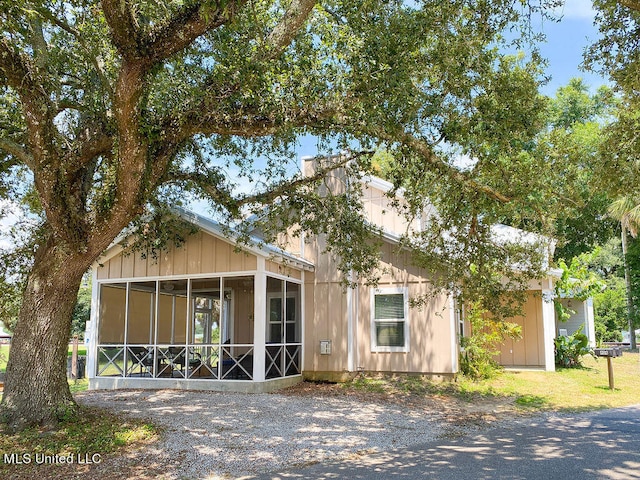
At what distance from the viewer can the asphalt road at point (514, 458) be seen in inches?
230

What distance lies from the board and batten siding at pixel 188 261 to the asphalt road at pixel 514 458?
641 centimetres

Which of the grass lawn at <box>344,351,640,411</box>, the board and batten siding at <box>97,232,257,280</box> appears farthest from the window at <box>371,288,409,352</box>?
the board and batten siding at <box>97,232,257,280</box>

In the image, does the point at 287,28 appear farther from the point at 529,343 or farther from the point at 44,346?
the point at 529,343

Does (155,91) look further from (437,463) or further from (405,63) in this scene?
(437,463)

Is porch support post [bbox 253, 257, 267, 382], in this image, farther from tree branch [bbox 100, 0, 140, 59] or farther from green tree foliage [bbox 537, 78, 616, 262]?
green tree foliage [bbox 537, 78, 616, 262]

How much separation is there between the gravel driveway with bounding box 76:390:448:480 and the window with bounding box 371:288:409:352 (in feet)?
9.04

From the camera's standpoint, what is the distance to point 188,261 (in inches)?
511

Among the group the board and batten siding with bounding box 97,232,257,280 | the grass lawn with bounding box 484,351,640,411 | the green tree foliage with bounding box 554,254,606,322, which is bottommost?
the grass lawn with bounding box 484,351,640,411

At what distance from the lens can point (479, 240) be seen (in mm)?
10453

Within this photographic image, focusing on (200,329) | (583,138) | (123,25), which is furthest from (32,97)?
(583,138)

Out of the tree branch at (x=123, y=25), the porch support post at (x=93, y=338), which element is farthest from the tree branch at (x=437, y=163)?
the porch support post at (x=93, y=338)

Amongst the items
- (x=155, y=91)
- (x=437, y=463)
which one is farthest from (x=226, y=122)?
(x=437, y=463)

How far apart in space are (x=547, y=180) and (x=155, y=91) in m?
6.62

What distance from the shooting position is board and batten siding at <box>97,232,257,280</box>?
1237 centimetres
